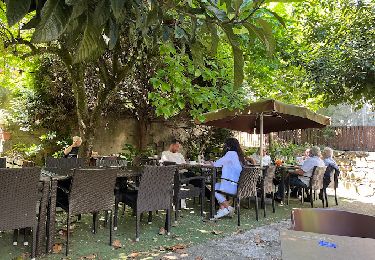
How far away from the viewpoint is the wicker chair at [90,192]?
3.99 m

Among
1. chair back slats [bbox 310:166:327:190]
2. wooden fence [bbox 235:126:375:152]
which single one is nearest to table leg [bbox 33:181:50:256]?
chair back slats [bbox 310:166:327:190]

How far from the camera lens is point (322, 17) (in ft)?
28.5

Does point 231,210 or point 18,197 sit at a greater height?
point 18,197

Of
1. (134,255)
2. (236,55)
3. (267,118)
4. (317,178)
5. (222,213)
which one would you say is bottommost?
(134,255)

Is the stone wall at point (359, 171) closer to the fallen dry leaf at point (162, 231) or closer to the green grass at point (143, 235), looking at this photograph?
the green grass at point (143, 235)

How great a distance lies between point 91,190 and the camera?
4.11m

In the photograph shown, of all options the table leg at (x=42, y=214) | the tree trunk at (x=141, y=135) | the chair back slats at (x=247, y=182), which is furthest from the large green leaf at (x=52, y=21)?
the tree trunk at (x=141, y=135)

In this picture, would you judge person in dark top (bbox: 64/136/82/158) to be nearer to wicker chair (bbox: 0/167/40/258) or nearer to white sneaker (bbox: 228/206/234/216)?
white sneaker (bbox: 228/206/234/216)

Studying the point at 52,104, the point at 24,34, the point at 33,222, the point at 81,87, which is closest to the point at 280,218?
the point at 33,222

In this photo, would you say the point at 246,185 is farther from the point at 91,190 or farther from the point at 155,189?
the point at 91,190

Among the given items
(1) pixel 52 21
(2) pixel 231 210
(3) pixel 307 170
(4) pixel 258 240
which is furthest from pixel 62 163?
(1) pixel 52 21

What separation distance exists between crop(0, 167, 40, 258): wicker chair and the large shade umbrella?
431 cm

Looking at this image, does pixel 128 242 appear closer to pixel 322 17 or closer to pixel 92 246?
pixel 92 246

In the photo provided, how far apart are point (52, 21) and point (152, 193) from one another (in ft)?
12.6
